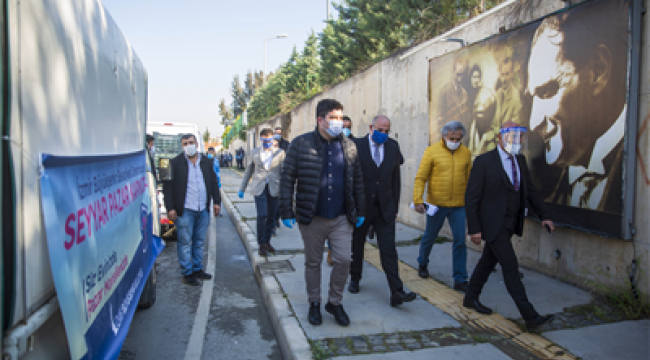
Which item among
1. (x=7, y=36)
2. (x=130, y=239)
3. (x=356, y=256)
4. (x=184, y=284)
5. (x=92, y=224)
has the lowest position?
(x=184, y=284)

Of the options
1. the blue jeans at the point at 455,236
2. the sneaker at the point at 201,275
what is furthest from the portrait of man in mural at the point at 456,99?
the sneaker at the point at 201,275

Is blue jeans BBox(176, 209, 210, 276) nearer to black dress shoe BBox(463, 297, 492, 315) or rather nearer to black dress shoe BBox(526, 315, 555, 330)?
black dress shoe BBox(463, 297, 492, 315)

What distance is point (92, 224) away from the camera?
234cm

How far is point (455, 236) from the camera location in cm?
510

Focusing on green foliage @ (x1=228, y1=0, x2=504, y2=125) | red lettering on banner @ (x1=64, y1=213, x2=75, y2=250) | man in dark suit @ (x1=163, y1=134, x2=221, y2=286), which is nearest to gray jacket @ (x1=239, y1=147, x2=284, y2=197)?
man in dark suit @ (x1=163, y1=134, x2=221, y2=286)

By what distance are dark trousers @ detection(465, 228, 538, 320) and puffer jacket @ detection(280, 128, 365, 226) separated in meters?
1.25

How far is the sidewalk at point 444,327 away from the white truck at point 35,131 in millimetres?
1979

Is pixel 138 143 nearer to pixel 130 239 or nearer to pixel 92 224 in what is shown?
pixel 130 239

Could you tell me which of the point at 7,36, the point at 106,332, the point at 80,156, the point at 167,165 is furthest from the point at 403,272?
the point at 7,36

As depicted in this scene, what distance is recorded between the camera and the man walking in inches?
269

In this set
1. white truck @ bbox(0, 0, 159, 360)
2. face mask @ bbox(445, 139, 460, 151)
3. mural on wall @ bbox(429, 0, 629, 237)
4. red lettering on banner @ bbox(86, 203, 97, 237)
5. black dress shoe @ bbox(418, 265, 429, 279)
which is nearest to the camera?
white truck @ bbox(0, 0, 159, 360)

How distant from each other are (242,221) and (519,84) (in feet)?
21.4

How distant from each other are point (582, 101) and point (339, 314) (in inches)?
133

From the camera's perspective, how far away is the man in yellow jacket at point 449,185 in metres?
5.03
